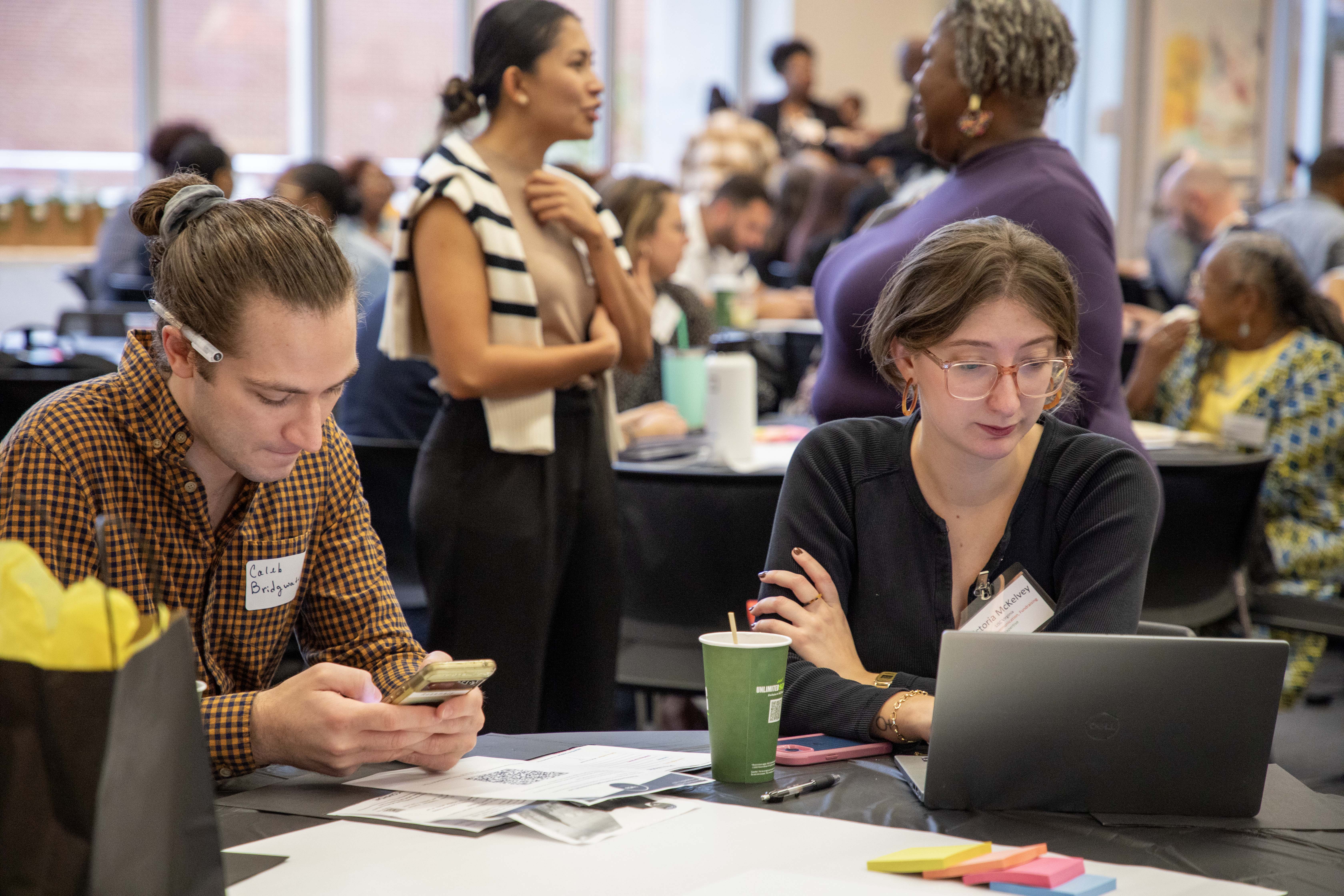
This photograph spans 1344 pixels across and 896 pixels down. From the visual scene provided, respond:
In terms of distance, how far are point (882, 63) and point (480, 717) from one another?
10.3m

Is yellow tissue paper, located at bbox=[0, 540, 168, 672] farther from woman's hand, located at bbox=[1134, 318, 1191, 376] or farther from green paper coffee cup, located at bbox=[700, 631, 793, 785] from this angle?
woman's hand, located at bbox=[1134, 318, 1191, 376]

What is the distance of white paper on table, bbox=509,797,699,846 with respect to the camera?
1046 millimetres

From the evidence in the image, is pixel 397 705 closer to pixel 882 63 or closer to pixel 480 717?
pixel 480 717

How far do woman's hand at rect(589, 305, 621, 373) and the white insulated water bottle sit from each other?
0.39 meters

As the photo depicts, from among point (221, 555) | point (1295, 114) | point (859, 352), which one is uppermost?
point (1295, 114)

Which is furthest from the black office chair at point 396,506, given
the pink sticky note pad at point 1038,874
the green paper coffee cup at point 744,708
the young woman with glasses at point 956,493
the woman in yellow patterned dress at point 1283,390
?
the woman in yellow patterned dress at point 1283,390

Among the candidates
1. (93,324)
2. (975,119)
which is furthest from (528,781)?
(93,324)

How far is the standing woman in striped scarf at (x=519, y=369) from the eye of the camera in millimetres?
2139

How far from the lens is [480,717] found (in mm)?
1227

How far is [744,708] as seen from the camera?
3.84 feet

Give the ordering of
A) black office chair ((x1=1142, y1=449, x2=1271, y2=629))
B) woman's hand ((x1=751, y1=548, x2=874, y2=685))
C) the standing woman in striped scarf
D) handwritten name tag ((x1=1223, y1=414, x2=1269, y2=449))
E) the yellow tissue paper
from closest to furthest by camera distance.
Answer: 1. the yellow tissue paper
2. woman's hand ((x1=751, y1=548, x2=874, y2=685))
3. the standing woman in striped scarf
4. black office chair ((x1=1142, y1=449, x2=1271, y2=629))
5. handwritten name tag ((x1=1223, y1=414, x2=1269, y2=449))

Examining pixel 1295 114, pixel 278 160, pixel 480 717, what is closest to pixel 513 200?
pixel 480 717

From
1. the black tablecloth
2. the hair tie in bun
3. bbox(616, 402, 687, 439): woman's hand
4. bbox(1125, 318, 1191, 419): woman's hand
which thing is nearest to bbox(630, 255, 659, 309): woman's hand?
bbox(616, 402, 687, 439): woman's hand

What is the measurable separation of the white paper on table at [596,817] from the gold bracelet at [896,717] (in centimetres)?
27
